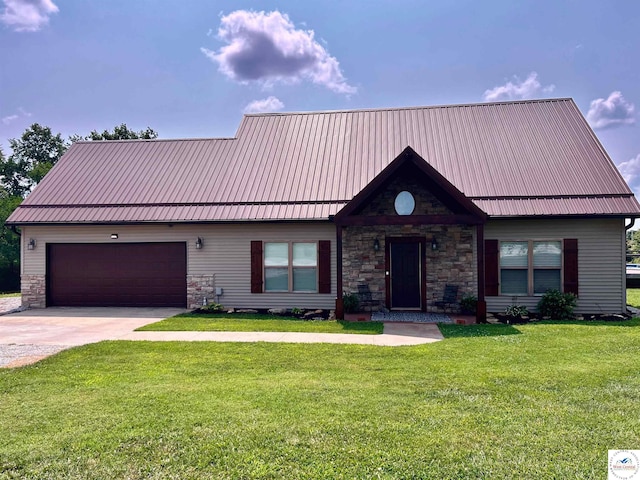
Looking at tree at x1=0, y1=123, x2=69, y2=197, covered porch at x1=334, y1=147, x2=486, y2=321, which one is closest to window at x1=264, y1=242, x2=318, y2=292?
covered porch at x1=334, y1=147, x2=486, y2=321

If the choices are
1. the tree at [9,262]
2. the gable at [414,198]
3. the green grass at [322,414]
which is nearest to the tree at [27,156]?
the tree at [9,262]

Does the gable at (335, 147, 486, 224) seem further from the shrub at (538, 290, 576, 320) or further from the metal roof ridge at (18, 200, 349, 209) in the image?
the shrub at (538, 290, 576, 320)

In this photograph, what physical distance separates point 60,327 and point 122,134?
33.0m

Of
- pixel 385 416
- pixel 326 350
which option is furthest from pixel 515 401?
pixel 326 350

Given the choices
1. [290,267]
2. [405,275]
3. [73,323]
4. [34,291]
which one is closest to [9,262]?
[34,291]

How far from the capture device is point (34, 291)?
13672 millimetres

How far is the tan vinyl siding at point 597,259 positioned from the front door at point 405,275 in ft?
10.3

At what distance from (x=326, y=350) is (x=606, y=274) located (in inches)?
355

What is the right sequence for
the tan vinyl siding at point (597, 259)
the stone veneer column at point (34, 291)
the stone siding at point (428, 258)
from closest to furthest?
the tan vinyl siding at point (597, 259) < the stone siding at point (428, 258) < the stone veneer column at point (34, 291)

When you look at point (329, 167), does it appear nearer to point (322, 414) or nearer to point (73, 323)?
point (73, 323)

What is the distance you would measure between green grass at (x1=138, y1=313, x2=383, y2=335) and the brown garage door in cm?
241

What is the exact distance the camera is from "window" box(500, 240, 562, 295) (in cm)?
1187

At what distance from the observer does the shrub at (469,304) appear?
460 inches

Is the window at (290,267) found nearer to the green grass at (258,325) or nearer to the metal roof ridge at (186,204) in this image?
the metal roof ridge at (186,204)
